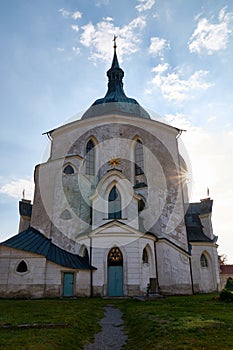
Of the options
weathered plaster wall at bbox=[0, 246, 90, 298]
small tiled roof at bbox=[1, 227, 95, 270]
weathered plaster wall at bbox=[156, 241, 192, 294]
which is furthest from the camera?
weathered plaster wall at bbox=[156, 241, 192, 294]

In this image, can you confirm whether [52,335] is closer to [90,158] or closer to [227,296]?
[227,296]

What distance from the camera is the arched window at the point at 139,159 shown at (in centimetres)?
2573

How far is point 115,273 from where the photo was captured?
754 inches

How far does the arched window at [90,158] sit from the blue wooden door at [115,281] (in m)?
9.44

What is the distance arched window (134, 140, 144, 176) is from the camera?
25.7m

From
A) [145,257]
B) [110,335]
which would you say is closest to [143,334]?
[110,335]

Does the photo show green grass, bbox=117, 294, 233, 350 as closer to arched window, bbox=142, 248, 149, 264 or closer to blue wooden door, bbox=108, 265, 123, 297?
blue wooden door, bbox=108, 265, 123, 297

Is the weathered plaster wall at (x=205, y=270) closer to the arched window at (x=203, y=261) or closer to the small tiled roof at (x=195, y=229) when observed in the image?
the arched window at (x=203, y=261)

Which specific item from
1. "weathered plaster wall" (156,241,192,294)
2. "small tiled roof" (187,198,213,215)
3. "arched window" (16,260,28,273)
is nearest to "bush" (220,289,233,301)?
"weathered plaster wall" (156,241,192,294)

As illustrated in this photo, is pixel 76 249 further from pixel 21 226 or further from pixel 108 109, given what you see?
pixel 108 109

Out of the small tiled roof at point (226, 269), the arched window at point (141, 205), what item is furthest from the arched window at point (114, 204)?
the small tiled roof at point (226, 269)

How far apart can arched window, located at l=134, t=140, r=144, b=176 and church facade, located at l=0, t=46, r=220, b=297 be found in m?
0.09

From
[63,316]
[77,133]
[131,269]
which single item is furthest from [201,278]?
[63,316]

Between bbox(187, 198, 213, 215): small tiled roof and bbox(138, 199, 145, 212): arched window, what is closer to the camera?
bbox(138, 199, 145, 212): arched window
